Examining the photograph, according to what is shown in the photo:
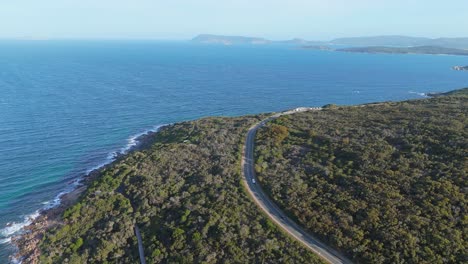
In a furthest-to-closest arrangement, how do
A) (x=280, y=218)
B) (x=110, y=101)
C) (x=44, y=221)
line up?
1. (x=110, y=101)
2. (x=44, y=221)
3. (x=280, y=218)

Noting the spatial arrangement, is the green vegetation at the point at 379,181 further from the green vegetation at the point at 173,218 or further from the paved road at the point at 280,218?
the green vegetation at the point at 173,218

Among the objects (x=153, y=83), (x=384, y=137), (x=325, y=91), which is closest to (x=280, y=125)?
(x=384, y=137)

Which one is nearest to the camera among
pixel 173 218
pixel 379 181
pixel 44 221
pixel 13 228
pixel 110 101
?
pixel 173 218

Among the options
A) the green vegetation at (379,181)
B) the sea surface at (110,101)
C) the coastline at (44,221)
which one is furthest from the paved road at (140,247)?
the green vegetation at (379,181)

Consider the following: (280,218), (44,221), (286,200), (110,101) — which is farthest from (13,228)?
(110,101)

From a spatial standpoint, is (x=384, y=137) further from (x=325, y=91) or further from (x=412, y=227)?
(x=325, y=91)

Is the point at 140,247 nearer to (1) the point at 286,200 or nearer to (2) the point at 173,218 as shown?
(2) the point at 173,218

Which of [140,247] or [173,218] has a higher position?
[173,218]
